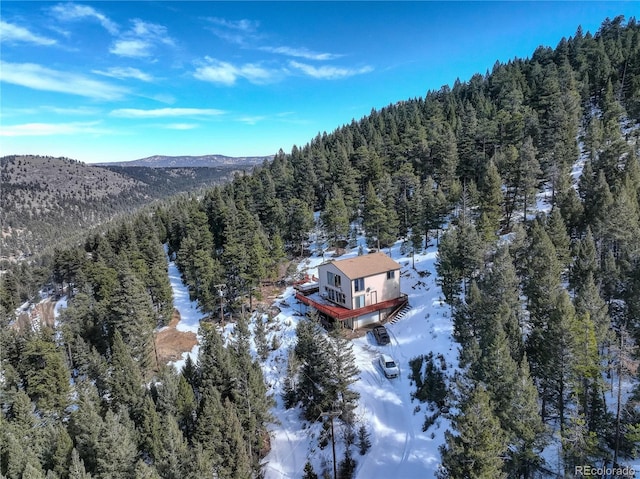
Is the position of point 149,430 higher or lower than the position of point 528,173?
lower

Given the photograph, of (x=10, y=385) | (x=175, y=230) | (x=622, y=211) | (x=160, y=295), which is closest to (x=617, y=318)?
(x=622, y=211)

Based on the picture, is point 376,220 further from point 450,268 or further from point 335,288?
point 450,268

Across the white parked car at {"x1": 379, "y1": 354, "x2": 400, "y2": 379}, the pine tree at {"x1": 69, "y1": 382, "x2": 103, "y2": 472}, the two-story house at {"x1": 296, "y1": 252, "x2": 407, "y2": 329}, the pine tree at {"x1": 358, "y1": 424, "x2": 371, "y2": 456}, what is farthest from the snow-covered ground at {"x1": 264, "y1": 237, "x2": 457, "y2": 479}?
the pine tree at {"x1": 69, "y1": 382, "x2": 103, "y2": 472}

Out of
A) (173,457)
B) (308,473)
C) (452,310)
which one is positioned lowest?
(308,473)

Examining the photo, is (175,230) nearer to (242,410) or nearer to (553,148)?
(242,410)

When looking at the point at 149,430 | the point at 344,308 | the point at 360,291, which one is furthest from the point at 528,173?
the point at 149,430
